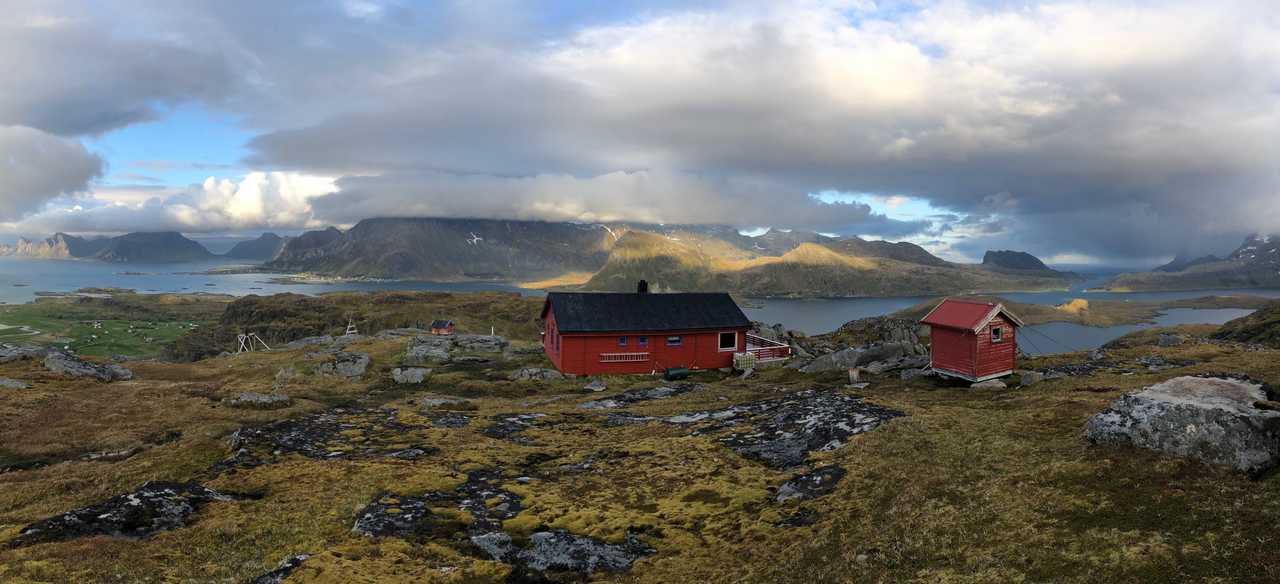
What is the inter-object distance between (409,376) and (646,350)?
19.0 metres

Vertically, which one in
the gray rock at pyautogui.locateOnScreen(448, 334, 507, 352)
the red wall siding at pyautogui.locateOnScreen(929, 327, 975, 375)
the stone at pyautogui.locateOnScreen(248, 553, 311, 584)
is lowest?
the gray rock at pyautogui.locateOnScreen(448, 334, 507, 352)

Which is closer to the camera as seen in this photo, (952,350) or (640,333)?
(952,350)

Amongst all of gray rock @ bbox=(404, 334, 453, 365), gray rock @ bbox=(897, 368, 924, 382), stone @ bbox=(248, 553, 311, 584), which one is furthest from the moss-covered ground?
gray rock @ bbox=(404, 334, 453, 365)

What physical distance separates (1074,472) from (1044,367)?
88.6ft

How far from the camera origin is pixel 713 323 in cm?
4975

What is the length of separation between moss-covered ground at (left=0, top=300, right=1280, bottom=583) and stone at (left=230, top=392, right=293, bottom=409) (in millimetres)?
1109

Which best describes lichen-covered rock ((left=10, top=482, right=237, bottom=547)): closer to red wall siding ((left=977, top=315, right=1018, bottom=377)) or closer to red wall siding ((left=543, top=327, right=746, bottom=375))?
Answer: red wall siding ((left=543, top=327, right=746, bottom=375))

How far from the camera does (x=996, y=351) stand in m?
32.4

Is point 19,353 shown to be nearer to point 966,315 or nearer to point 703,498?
point 703,498

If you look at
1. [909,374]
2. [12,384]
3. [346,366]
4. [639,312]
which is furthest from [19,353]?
[909,374]

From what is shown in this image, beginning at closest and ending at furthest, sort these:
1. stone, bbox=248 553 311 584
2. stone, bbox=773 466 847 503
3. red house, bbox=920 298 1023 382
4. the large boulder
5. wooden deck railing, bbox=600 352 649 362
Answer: stone, bbox=248 553 311 584
the large boulder
stone, bbox=773 466 847 503
red house, bbox=920 298 1023 382
wooden deck railing, bbox=600 352 649 362

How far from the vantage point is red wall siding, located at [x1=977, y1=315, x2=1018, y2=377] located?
3141 centimetres

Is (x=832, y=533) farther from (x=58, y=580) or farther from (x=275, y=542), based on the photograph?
(x=58, y=580)

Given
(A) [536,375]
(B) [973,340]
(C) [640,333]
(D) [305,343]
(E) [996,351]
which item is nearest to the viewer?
(B) [973,340]
